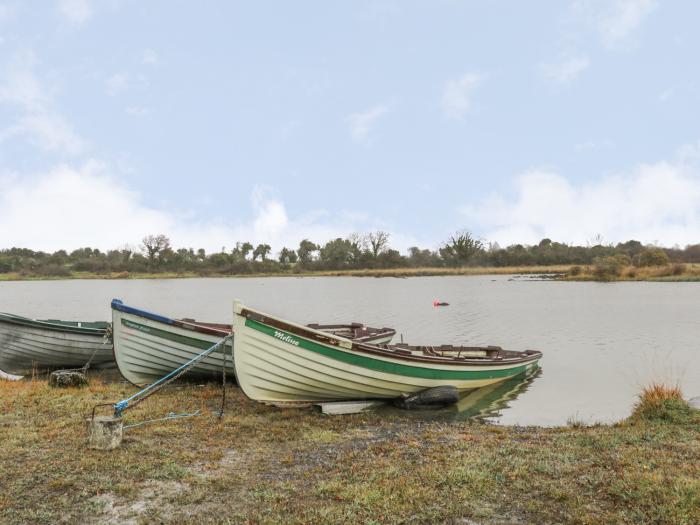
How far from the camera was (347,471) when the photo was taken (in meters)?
6.26

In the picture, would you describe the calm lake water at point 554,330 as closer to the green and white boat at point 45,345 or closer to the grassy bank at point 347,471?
the grassy bank at point 347,471

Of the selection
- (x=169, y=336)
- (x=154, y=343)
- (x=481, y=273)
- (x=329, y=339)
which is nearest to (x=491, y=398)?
(x=329, y=339)

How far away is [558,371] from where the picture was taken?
1572 cm

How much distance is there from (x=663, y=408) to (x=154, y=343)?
409 inches

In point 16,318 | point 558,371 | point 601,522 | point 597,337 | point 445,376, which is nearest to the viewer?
point 601,522

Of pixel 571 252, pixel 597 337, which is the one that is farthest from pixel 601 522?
pixel 571 252

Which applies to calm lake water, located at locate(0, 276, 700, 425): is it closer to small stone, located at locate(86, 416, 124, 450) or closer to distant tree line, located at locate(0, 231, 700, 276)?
small stone, located at locate(86, 416, 124, 450)

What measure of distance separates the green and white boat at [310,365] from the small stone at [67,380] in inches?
193

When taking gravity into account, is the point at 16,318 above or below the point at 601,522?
above

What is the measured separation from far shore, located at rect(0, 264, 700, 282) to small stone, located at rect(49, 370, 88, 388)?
6621 cm

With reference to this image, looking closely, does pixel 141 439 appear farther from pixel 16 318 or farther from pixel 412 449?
pixel 16 318

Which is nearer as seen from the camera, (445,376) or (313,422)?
(313,422)

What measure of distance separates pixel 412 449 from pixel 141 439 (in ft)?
13.5

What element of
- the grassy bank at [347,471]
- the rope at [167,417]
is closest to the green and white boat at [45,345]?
the grassy bank at [347,471]
